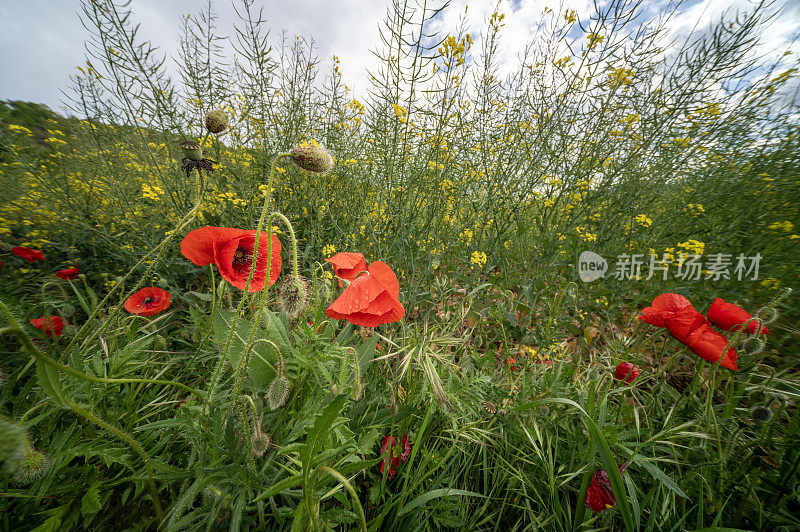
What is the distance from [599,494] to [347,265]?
3.72 feet

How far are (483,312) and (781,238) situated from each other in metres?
2.36

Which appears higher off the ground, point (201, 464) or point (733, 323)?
point (733, 323)

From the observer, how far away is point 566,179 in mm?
2104

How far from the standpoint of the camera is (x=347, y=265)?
0.91m

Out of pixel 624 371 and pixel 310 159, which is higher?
pixel 310 159

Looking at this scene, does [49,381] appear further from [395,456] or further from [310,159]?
[395,456]

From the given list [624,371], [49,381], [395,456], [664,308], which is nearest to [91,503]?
[49,381]

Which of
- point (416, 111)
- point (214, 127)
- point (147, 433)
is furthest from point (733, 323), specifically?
point (147, 433)

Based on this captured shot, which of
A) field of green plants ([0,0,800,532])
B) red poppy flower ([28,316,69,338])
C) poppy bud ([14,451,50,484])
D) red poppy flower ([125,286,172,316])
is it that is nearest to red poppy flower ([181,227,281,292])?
field of green plants ([0,0,800,532])

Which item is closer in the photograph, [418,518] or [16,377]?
[418,518]

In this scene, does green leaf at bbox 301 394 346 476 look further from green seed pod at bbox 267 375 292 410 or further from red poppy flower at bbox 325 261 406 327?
red poppy flower at bbox 325 261 406 327

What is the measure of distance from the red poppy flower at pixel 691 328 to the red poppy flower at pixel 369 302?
1.25 meters

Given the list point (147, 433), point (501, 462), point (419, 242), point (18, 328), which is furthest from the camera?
point (419, 242)

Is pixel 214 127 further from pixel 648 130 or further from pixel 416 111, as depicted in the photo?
pixel 648 130
